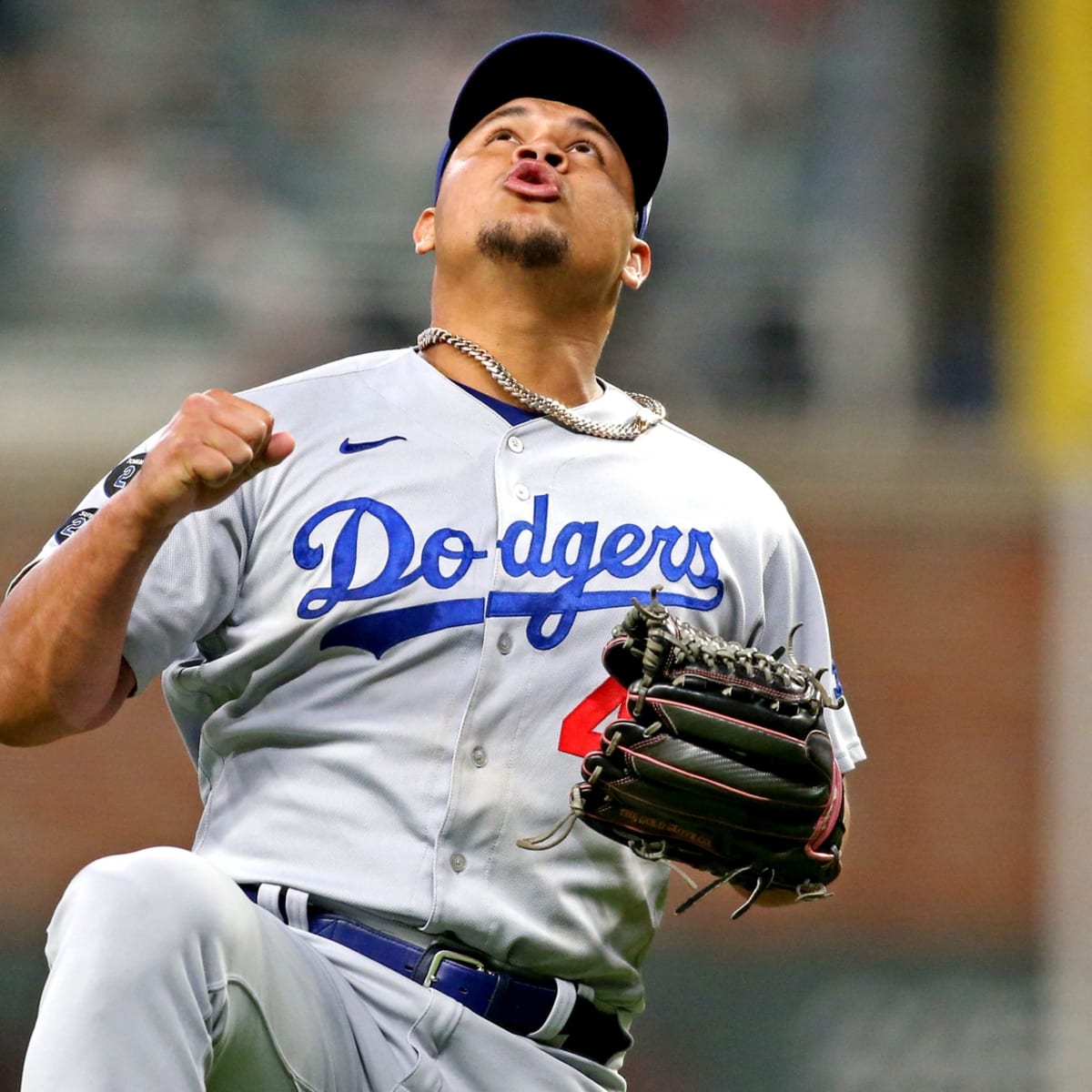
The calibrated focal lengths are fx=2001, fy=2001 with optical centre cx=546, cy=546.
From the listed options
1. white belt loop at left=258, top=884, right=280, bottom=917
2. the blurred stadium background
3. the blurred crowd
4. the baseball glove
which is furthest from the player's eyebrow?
the blurred crowd

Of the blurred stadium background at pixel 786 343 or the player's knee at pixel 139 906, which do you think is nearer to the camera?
the player's knee at pixel 139 906

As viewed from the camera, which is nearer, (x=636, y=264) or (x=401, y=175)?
(x=636, y=264)

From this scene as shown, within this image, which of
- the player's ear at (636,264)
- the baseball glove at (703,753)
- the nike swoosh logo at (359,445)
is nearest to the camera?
the baseball glove at (703,753)

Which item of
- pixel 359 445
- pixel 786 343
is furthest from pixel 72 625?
pixel 786 343

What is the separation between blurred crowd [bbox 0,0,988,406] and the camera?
24.0ft

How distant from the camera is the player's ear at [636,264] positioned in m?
2.85

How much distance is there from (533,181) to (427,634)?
2.12 feet

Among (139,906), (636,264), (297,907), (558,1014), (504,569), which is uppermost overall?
(636,264)

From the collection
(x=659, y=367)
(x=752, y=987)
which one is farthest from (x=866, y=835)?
(x=659, y=367)

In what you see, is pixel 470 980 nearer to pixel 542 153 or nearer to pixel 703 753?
pixel 703 753

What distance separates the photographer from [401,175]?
24.8ft

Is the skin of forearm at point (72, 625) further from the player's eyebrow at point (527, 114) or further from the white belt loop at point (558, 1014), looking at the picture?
the player's eyebrow at point (527, 114)

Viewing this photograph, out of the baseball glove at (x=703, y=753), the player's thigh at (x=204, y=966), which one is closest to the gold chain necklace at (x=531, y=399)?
the baseball glove at (x=703, y=753)

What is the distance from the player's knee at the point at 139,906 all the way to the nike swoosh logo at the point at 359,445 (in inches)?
26.9
